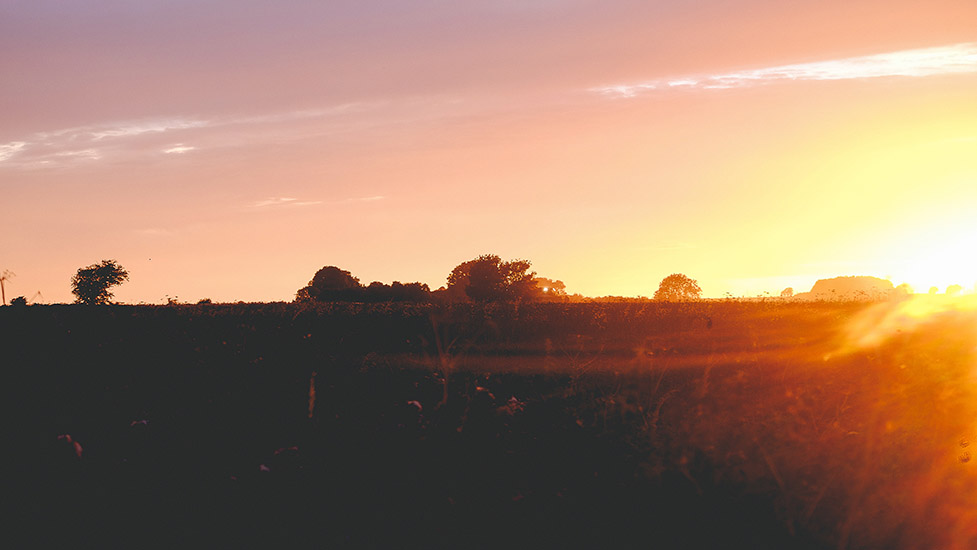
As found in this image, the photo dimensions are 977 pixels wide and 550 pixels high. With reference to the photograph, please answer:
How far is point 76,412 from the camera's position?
9.48m

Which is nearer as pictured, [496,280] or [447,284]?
[496,280]

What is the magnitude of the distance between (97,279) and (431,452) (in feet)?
263

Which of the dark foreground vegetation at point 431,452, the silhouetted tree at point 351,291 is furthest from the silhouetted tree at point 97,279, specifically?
the dark foreground vegetation at point 431,452

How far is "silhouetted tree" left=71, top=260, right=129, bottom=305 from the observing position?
250 ft

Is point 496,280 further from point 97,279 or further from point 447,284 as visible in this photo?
point 97,279

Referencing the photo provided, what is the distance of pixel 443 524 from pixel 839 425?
24.6 feet

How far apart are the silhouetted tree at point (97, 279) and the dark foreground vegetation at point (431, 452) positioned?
6907 centimetres

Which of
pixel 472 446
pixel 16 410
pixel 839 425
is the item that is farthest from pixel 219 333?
pixel 839 425

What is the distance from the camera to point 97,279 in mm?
76688

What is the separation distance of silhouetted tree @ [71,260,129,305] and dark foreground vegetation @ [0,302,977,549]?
69070 mm

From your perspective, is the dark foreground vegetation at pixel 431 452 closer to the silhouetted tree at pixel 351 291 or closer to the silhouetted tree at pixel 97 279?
the silhouetted tree at pixel 351 291

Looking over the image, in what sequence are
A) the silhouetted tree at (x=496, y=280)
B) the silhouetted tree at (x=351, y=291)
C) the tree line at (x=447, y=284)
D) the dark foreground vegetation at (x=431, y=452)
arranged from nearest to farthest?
the dark foreground vegetation at (x=431, y=452) → the silhouetted tree at (x=351, y=291) → the tree line at (x=447, y=284) → the silhouetted tree at (x=496, y=280)

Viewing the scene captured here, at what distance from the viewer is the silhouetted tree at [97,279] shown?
250 feet

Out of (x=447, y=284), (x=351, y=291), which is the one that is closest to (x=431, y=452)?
(x=351, y=291)
